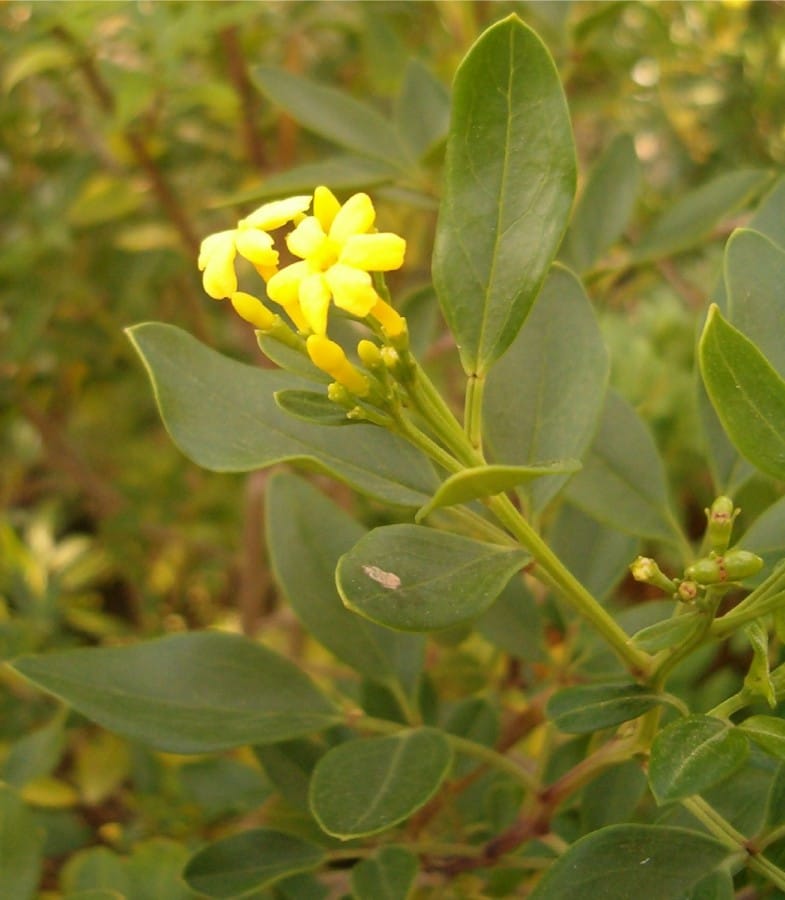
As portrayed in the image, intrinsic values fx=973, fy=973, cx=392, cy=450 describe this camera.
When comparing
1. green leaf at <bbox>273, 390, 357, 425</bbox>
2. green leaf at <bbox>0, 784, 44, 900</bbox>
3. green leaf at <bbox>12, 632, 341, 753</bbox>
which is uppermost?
green leaf at <bbox>273, 390, 357, 425</bbox>

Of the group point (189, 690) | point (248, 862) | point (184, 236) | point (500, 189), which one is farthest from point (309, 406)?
point (184, 236)

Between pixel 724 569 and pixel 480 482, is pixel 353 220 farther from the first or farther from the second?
pixel 724 569

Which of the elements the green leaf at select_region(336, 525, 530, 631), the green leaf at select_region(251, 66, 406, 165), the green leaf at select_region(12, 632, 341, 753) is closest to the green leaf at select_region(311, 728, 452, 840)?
the green leaf at select_region(12, 632, 341, 753)

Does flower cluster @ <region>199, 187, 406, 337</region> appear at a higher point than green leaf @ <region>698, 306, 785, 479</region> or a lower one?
higher

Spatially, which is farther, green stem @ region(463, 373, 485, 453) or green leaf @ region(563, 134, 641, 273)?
green leaf @ region(563, 134, 641, 273)

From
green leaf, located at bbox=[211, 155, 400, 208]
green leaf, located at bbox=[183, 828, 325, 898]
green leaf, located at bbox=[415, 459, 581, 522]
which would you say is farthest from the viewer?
green leaf, located at bbox=[211, 155, 400, 208]

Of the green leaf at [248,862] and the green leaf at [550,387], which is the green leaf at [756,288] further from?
the green leaf at [248,862]

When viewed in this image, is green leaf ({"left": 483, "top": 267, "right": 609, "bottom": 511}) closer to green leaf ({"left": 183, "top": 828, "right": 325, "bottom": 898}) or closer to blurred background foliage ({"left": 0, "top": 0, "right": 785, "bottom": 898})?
blurred background foliage ({"left": 0, "top": 0, "right": 785, "bottom": 898})

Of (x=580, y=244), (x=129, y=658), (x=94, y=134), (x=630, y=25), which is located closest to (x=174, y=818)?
(x=129, y=658)
